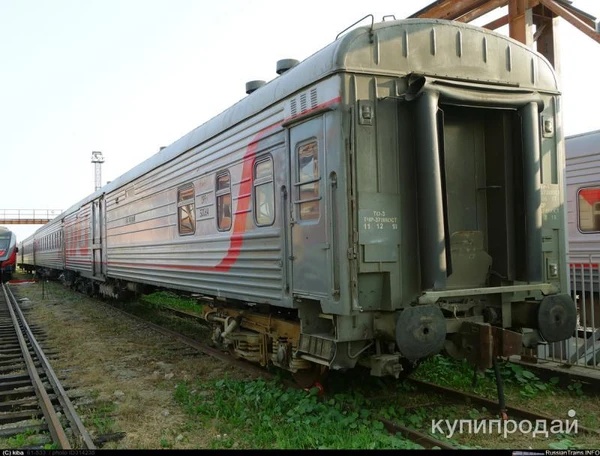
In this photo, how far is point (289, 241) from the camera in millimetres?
5840

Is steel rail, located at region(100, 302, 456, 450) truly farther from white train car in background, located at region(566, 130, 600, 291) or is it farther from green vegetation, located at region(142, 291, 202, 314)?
white train car in background, located at region(566, 130, 600, 291)

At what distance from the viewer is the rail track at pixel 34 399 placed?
537 centimetres

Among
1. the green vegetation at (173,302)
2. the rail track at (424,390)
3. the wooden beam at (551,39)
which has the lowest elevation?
the rail track at (424,390)

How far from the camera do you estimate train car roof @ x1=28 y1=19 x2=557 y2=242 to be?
5195 mm

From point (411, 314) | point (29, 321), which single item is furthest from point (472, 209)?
point (29, 321)

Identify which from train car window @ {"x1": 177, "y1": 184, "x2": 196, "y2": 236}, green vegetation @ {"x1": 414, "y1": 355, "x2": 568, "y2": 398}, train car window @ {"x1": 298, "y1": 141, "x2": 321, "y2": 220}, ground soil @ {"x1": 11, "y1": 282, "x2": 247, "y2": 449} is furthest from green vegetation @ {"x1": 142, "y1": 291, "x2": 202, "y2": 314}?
train car window @ {"x1": 298, "y1": 141, "x2": 321, "y2": 220}

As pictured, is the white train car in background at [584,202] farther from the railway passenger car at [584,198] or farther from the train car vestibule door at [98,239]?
the train car vestibule door at [98,239]

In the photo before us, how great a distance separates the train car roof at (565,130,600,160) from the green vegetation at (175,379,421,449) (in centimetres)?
656

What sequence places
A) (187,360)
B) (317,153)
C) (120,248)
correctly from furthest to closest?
(120,248) < (187,360) < (317,153)

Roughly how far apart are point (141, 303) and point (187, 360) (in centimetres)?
851

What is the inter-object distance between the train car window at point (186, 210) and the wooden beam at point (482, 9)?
6.15 metres

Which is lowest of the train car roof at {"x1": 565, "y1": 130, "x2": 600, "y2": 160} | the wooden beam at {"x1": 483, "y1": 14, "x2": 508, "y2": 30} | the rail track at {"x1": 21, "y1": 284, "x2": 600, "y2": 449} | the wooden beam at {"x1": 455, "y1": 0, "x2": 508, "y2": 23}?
the rail track at {"x1": 21, "y1": 284, "x2": 600, "y2": 449}

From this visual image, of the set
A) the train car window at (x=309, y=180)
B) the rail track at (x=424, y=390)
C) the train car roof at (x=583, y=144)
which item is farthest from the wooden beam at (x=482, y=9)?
the rail track at (x=424, y=390)

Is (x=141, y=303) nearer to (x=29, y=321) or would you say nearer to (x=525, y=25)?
(x=29, y=321)
